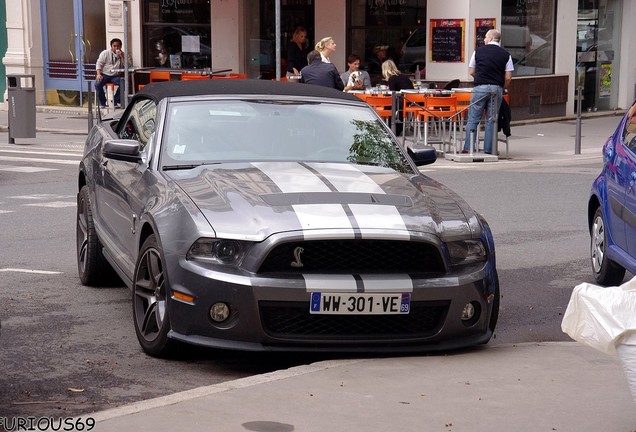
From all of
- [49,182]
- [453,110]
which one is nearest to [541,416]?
[49,182]

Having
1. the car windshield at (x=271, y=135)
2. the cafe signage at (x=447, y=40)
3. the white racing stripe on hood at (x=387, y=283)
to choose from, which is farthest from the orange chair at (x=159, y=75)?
the white racing stripe on hood at (x=387, y=283)

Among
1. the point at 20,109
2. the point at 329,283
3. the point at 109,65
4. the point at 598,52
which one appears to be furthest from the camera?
the point at 598,52

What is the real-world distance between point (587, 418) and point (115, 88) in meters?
23.3

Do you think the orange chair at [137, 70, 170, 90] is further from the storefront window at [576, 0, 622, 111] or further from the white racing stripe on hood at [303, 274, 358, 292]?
the white racing stripe on hood at [303, 274, 358, 292]

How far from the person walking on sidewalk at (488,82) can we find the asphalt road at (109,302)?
311 cm

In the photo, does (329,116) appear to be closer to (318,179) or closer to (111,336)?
(318,179)

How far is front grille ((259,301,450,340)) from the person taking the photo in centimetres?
629

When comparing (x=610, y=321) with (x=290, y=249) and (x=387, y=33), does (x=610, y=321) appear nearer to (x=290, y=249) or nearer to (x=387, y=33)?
(x=290, y=249)

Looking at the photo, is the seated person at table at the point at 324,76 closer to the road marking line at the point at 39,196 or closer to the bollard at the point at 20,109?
the road marking line at the point at 39,196

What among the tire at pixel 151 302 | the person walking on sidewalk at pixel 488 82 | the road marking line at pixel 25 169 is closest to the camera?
the tire at pixel 151 302

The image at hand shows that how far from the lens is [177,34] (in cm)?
2802

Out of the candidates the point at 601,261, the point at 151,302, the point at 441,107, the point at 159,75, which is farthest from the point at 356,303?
the point at 159,75

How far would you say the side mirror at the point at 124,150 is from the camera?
745 centimetres

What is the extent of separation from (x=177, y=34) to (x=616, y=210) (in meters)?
20.8
